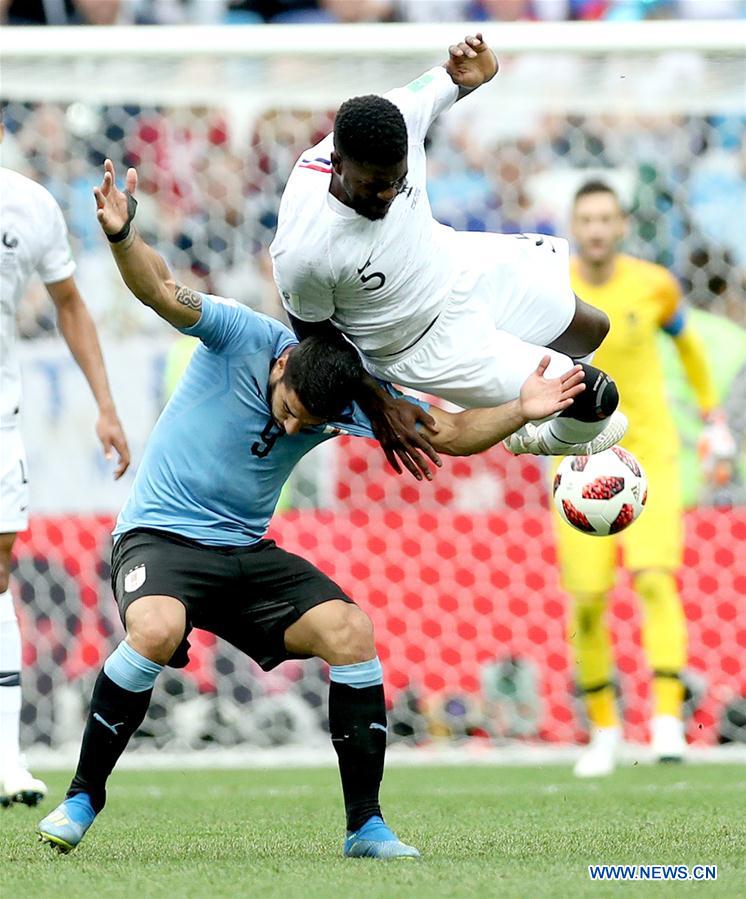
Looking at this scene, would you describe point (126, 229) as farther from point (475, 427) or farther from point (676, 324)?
point (676, 324)

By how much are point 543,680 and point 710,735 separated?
33.2 inches

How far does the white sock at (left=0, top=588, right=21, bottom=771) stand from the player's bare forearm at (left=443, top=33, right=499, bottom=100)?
2.29 meters

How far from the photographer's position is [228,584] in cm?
444

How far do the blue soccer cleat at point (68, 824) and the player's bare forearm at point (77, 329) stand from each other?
1.80 metres

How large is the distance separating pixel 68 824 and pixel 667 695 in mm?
3401

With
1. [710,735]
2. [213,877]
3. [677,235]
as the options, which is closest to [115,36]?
[677,235]

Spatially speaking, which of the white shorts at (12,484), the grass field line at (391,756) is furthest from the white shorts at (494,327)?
the grass field line at (391,756)

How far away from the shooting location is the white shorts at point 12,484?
5.38m

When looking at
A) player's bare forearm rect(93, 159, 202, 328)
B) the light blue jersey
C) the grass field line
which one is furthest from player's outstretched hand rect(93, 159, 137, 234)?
the grass field line

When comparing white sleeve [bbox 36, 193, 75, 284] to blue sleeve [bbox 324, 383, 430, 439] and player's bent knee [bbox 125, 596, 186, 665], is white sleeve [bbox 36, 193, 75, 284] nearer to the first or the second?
blue sleeve [bbox 324, 383, 430, 439]

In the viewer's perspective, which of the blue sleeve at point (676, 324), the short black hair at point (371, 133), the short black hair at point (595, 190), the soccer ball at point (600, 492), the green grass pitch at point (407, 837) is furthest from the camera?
the blue sleeve at point (676, 324)

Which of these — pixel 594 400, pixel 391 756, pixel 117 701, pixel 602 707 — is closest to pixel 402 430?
pixel 594 400

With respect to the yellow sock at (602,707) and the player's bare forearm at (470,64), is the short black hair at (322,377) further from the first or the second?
the yellow sock at (602,707)

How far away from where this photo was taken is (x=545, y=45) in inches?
303
